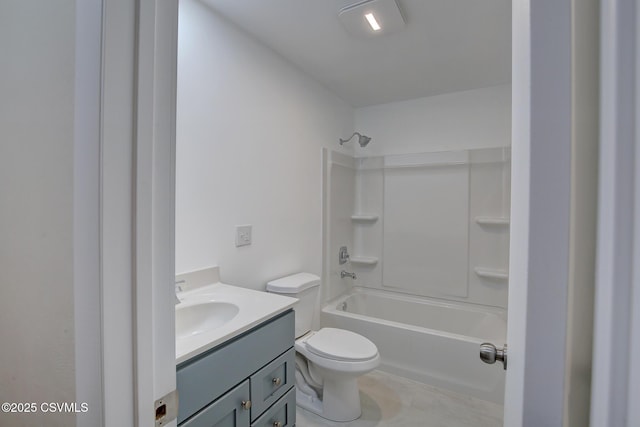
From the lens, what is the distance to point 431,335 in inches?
79.9

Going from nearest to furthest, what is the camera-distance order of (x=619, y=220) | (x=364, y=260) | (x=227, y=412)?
1. (x=619, y=220)
2. (x=227, y=412)
3. (x=364, y=260)

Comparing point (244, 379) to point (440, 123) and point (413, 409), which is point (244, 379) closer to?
point (413, 409)

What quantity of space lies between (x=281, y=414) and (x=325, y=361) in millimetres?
396

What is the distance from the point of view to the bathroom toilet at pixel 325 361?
5.24ft

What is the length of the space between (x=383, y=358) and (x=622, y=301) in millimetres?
2215

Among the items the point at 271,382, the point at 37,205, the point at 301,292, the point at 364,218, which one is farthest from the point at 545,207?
the point at 364,218

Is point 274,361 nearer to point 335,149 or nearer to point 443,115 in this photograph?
point 335,149

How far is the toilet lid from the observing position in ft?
5.27

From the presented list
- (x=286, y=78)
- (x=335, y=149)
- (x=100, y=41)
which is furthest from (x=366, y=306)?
(x=100, y=41)

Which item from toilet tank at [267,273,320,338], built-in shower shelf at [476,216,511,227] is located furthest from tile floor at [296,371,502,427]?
built-in shower shelf at [476,216,511,227]

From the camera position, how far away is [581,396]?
32 cm

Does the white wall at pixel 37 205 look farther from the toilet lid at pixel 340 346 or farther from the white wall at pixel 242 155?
the toilet lid at pixel 340 346

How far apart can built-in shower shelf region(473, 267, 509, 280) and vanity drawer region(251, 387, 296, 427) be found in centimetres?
193

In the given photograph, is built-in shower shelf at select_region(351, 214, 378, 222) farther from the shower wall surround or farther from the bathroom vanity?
the bathroom vanity
